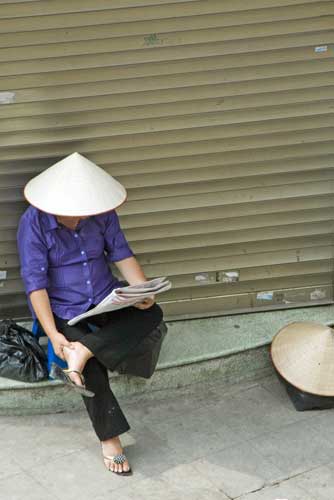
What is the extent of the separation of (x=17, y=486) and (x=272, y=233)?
2226 mm

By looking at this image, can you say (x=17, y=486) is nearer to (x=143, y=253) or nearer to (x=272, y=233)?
(x=143, y=253)

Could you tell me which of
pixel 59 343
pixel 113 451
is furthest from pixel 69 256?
pixel 113 451

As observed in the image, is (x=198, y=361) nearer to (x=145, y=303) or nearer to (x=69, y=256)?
(x=145, y=303)

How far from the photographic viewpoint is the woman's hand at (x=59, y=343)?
15.9 ft

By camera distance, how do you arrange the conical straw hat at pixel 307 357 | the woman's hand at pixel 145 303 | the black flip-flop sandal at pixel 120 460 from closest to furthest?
the black flip-flop sandal at pixel 120 460 → the woman's hand at pixel 145 303 → the conical straw hat at pixel 307 357

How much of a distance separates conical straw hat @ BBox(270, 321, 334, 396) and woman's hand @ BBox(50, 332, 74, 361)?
1.22 metres

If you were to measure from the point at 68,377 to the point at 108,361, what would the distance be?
0.72ft

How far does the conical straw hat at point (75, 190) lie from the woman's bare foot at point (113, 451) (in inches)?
46.4

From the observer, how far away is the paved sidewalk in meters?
4.58

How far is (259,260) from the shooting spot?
5844 millimetres

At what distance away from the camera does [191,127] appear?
5441 mm

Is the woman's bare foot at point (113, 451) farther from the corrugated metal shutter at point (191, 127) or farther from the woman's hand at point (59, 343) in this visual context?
the corrugated metal shutter at point (191, 127)

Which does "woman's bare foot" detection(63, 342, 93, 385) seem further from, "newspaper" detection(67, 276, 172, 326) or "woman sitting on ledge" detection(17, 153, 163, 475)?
"newspaper" detection(67, 276, 172, 326)

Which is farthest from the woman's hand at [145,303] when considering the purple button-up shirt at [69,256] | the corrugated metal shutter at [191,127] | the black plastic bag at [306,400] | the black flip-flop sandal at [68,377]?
the black plastic bag at [306,400]
